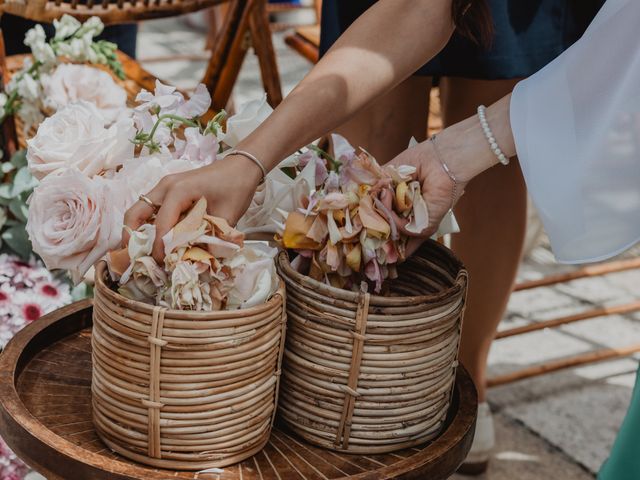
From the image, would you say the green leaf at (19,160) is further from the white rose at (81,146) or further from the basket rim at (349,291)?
the basket rim at (349,291)

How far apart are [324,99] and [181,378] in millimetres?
400

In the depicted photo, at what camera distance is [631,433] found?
1.21 meters

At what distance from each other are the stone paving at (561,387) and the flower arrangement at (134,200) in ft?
3.53

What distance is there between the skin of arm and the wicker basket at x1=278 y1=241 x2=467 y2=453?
0.37 ft

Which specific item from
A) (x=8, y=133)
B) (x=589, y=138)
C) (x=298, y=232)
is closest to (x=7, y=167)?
(x=8, y=133)

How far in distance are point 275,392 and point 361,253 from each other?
0.61 feet

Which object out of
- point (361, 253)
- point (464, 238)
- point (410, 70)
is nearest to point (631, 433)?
point (361, 253)

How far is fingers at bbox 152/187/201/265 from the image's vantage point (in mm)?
975

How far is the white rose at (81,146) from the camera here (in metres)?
1.13

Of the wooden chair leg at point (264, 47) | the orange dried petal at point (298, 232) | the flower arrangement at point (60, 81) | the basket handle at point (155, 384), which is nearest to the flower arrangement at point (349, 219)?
the orange dried petal at point (298, 232)

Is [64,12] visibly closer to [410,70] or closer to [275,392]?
[410,70]

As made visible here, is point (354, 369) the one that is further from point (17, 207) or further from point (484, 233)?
point (17, 207)

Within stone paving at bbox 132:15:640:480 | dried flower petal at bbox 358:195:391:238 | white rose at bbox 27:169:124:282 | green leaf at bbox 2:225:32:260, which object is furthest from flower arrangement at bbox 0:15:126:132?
stone paving at bbox 132:15:640:480

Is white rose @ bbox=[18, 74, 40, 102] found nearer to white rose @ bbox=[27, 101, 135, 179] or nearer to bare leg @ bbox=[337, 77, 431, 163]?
bare leg @ bbox=[337, 77, 431, 163]
